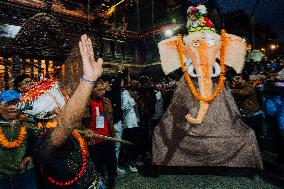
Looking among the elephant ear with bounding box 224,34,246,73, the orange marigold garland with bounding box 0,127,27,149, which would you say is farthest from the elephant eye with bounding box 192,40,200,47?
the orange marigold garland with bounding box 0,127,27,149

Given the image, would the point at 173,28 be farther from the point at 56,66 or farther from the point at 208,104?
the point at 208,104

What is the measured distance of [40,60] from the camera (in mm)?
10305

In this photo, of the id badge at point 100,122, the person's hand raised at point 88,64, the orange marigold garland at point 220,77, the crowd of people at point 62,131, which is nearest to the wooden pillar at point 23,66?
the crowd of people at point 62,131

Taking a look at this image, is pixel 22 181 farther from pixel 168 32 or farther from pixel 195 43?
pixel 168 32

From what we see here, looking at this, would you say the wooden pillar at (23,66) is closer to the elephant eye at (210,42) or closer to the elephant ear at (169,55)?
the elephant ear at (169,55)

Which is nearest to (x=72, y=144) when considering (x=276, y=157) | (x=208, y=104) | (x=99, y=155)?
(x=99, y=155)

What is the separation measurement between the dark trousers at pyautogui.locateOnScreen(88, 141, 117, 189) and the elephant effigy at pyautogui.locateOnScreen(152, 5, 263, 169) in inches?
54.8

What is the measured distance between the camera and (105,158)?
5.00m

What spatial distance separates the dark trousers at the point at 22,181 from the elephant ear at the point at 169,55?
4.14m

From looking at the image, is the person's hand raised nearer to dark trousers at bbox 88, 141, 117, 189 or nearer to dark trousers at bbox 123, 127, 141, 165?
dark trousers at bbox 88, 141, 117, 189

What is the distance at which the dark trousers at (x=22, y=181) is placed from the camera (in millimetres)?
2951

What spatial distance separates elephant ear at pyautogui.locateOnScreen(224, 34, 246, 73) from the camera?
6340 mm

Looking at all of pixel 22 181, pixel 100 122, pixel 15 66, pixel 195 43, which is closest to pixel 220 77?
pixel 195 43

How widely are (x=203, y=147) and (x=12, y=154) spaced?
153 inches
